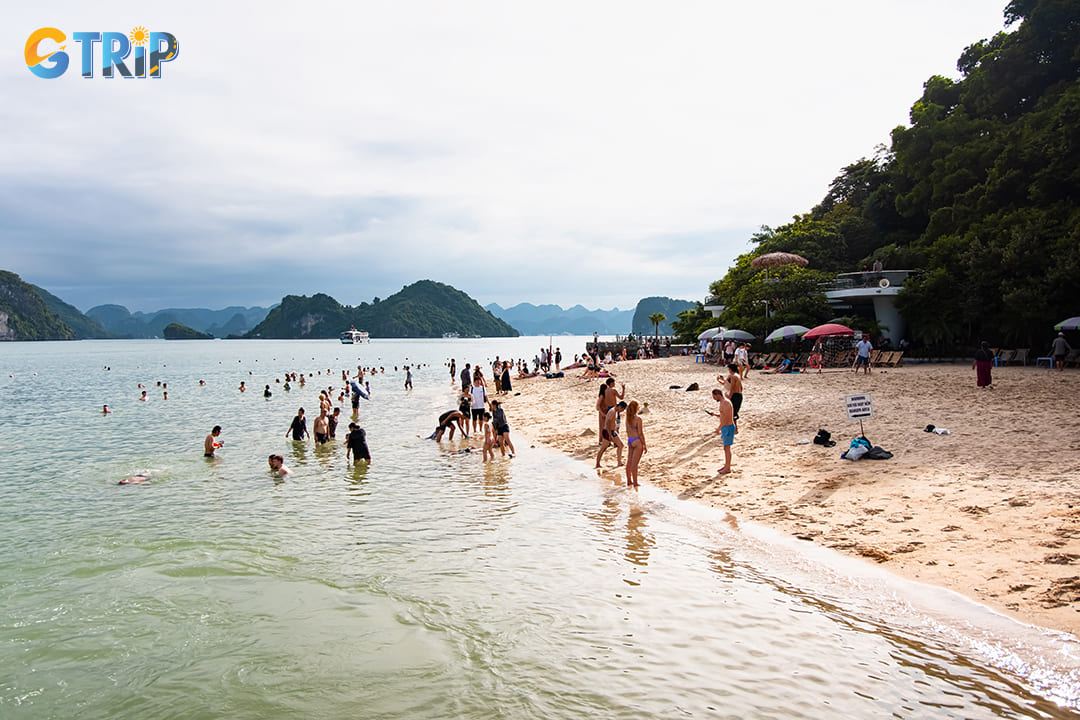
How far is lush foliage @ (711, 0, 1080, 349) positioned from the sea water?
25.6m

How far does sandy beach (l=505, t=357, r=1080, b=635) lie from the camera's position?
7000 millimetres

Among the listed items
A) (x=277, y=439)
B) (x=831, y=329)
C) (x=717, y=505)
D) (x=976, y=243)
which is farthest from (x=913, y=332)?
(x=277, y=439)

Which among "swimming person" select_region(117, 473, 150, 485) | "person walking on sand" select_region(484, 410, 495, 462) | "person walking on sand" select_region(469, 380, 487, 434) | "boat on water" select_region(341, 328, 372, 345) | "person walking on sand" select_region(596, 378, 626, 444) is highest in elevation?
"boat on water" select_region(341, 328, 372, 345)

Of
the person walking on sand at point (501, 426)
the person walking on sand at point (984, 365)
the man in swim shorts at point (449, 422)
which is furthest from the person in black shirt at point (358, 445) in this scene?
the person walking on sand at point (984, 365)

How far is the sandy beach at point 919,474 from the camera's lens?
7000 millimetres

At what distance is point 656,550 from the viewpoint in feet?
28.6

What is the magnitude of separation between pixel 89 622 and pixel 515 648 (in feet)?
17.2

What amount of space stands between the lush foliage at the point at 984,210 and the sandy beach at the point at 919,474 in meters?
8.02

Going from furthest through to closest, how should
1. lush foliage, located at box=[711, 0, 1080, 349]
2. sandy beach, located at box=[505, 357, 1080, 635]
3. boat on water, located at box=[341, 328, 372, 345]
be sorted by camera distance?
boat on water, located at box=[341, 328, 372, 345] < lush foliage, located at box=[711, 0, 1080, 349] < sandy beach, located at box=[505, 357, 1080, 635]

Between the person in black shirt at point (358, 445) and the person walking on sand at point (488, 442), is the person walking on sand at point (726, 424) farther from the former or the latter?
the person in black shirt at point (358, 445)

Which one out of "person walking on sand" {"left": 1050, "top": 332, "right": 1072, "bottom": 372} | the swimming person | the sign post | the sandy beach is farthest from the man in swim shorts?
"person walking on sand" {"left": 1050, "top": 332, "right": 1072, "bottom": 372}

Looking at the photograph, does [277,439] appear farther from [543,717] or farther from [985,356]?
[985,356]

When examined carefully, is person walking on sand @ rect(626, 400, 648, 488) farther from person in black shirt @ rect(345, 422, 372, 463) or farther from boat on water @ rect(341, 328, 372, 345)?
boat on water @ rect(341, 328, 372, 345)

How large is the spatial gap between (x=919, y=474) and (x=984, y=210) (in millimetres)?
28992
